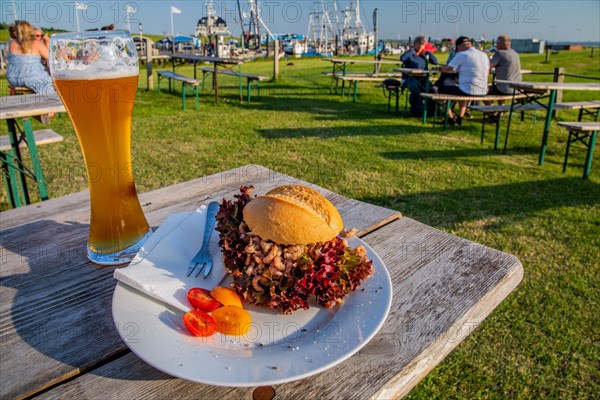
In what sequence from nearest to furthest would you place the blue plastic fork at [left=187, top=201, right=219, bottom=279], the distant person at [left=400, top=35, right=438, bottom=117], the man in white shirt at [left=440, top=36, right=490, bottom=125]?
the blue plastic fork at [left=187, top=201, right=219, bottom=279] < the man in white shirt at [left=440, top=36, right=490, bottom=125] < the distant person at [left=400, top=35, right=438, bottom=117]

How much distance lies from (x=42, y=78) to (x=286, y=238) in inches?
393

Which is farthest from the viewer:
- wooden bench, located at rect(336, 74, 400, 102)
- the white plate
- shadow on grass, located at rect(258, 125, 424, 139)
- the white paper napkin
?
wooden bench, located at rect(336, 74, 400, 102)

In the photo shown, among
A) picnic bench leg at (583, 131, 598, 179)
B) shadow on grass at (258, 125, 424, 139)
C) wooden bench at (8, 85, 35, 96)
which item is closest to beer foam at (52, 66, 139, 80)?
picnic bench leg at (583, 131, 598, 179)

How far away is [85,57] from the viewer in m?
1.22

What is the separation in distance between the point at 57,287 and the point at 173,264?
0.34 metres

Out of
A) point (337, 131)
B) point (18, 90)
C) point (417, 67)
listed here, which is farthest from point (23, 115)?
point (417, 67)

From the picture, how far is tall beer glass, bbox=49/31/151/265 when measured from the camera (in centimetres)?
122

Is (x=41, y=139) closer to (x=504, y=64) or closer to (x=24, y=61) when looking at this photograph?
(x=24, y=61)

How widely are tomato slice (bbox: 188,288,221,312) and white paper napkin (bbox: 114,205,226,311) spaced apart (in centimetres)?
2

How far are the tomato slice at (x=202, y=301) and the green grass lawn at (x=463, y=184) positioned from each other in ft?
6.40

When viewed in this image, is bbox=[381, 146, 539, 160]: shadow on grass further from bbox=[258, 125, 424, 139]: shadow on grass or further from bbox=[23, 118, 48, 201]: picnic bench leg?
bbox=[23, 118, 48, 201]: picnic bench leg

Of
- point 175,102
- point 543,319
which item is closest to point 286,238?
point 543,319

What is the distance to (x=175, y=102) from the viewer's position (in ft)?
44.1

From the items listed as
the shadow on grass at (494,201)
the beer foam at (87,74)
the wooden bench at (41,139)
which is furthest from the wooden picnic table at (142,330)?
the wooden bench at (41,139)
